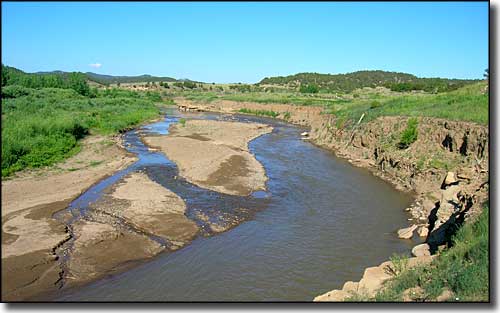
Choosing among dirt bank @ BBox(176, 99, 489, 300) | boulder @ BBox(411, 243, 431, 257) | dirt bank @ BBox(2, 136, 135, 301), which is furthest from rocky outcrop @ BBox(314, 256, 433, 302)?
dirt bank @ BBox(2, 136, 135, 301)

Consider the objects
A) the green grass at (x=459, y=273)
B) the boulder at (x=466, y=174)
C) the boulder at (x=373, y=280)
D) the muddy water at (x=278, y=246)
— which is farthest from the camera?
the boulder at (x=466, y=174)

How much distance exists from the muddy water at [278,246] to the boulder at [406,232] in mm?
229

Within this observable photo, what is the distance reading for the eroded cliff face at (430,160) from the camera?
1175 cm

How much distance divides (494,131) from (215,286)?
7.01 m

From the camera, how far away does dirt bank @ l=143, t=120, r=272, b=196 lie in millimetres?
19581

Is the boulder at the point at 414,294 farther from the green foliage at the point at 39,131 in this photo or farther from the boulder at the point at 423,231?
the green foliage at the point at 39,131

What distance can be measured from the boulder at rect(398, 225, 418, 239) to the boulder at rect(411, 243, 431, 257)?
4.85ft

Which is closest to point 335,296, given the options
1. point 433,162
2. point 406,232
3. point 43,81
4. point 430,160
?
point 406,232

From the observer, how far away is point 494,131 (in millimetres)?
6867

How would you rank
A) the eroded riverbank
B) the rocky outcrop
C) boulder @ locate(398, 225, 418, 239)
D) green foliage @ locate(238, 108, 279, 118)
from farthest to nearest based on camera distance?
1. green foliage @ locate(238, 108, 279, 118)
2. boulder @ locate(398, 225, 418, 239)
3. the eroded riverbank
4. the rocky outcrop

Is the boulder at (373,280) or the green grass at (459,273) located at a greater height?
the green grass at (459,273)

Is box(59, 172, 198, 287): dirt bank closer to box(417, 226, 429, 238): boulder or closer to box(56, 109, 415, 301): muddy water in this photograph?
box(56, 109, 415, 301): muddy water

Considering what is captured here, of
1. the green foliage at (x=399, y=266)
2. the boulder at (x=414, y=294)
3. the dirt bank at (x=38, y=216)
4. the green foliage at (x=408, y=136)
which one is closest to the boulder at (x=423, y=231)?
the green foliage at (x=399, y=266)

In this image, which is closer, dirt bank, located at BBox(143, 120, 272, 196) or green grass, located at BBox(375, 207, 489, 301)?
green grass, located at BBox(375, 207, 489, 301)
